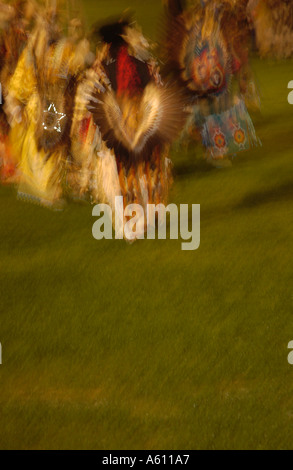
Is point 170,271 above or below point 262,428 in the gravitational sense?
above

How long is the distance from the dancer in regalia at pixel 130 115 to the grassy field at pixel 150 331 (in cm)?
39

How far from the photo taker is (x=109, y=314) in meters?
3.77

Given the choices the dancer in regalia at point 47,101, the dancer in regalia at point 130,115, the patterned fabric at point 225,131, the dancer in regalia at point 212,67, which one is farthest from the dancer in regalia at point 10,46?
the patterned fabric at point 225,131

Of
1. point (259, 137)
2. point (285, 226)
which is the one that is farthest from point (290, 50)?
point (285, 226)

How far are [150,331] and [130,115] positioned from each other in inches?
65.2

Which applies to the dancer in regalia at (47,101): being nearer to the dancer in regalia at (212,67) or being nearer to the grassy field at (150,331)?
the grassy field at (150,331)

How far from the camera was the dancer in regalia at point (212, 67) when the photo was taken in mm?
6273

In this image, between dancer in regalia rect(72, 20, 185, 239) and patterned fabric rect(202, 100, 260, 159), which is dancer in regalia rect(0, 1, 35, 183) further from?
patterned fabric rect(202, 100, 260, 159)

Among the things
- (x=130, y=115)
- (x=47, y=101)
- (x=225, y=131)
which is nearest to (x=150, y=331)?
(x=130, y=115)

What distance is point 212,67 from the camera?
20.8 feet

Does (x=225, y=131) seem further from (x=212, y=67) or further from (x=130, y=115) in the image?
(x=130, y=115)

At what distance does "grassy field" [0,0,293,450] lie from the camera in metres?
2.86

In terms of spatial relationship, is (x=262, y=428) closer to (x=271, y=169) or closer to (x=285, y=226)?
(x=285, y=226)
